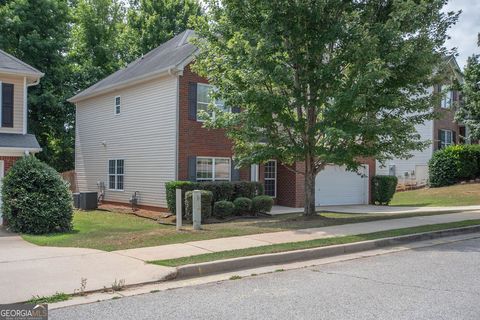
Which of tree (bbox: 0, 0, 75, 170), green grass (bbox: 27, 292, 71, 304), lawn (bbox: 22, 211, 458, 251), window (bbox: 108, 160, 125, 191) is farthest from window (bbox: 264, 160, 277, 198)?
green grass (bbox: 27, 292, 71, 304)

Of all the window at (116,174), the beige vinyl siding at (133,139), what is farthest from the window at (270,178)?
the window at (116,174)

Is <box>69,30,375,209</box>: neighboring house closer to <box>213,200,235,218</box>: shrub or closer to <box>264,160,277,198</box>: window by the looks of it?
<box>264,160,277,198</box>: window

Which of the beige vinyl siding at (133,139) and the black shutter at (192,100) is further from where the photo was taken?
the beige vinyl siding at (133,139)

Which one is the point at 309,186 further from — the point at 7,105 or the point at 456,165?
Result: the point at 456,165

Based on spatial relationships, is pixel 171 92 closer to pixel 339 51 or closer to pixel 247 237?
pixel 339 51

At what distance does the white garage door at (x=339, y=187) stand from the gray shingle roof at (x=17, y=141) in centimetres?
1293

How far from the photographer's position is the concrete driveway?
7262 mm

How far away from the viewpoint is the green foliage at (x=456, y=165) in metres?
31.4

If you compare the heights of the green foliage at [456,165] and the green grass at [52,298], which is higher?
the green foliage at [456,165]

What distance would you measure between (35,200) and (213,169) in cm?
809

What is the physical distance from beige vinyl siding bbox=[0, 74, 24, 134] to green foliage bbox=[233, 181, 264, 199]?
8.04m

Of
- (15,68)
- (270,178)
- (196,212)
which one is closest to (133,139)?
(15,68)

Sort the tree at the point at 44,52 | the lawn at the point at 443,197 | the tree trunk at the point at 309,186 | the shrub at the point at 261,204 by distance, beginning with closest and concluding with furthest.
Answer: the tree trunk at the point at 309,186 → the shrub at the point at 261,204 → the lawn at the point at 443,197 → the tree at the point at 44,52

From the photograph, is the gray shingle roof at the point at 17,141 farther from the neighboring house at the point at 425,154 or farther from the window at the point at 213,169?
the neighboring house at the point at 425,154
